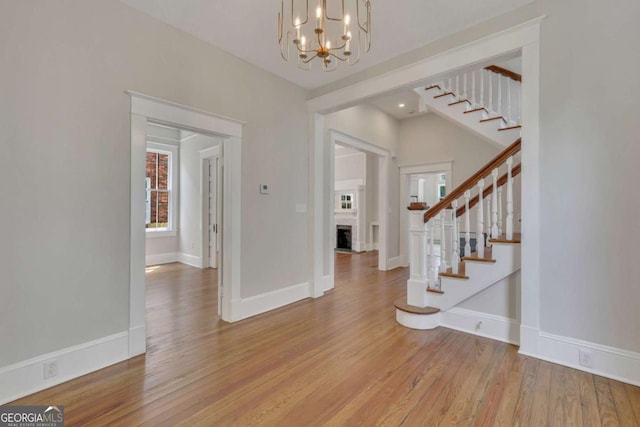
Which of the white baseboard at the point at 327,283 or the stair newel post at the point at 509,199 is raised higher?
the stair newel post at the point at 509,199

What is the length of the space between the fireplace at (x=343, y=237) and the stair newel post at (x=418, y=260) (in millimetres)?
5699

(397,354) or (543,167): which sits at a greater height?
(543,167)

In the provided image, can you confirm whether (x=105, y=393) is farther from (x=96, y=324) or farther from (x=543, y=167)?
(x=543, y=167)

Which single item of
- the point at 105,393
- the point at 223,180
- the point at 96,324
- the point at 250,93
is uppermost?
the point at 250,93

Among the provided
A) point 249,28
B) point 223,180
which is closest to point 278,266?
point 223,180

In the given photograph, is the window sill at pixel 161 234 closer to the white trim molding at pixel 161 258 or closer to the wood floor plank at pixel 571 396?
the white trim molding at pixel 161 258

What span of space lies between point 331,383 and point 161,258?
5.70 meters

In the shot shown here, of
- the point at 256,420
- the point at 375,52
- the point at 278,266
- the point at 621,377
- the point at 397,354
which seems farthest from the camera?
the point at 278,266

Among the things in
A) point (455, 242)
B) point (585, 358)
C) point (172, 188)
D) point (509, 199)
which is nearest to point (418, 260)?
point (455, 242)

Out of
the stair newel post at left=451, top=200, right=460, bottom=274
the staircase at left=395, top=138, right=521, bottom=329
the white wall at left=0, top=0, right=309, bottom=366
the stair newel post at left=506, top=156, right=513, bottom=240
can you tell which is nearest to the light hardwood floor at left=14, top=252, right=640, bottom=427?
the staircase at left=395, top=138, right=521, bottom=329

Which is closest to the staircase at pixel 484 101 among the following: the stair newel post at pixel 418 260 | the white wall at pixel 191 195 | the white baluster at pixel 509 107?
the white baluster at pixel 509 107

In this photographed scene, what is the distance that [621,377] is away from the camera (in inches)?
82.0

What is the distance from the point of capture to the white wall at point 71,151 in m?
1.94

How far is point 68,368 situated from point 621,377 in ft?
13.1
